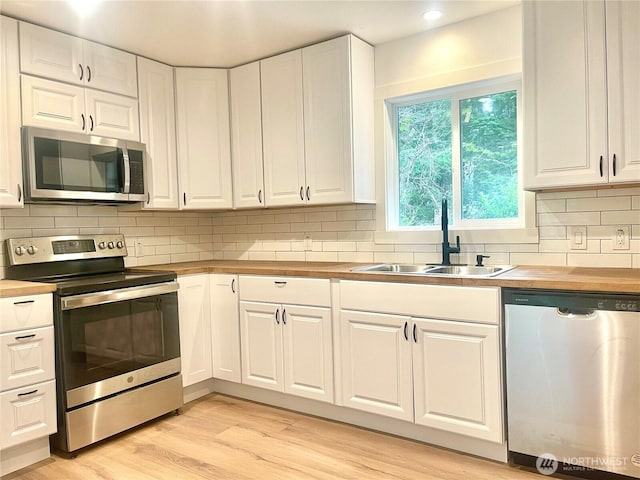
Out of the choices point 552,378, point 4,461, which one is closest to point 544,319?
point 552,378

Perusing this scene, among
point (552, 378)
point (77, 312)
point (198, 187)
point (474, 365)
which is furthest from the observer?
point (198, 187)

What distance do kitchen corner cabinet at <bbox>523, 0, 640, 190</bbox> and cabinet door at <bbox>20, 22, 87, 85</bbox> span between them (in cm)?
252

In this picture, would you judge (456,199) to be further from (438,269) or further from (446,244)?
(438,269)

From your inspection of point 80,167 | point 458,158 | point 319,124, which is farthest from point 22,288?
point 458,158

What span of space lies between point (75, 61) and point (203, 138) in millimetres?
943

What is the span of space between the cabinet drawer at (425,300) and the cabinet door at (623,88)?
31.7 inches

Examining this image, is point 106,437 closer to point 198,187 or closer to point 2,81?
point 198,187

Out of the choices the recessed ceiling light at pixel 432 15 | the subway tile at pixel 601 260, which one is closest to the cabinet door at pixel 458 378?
the subway tile at pixel 601 260

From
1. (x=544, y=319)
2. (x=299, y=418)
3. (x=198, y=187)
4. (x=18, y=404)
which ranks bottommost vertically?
(x=299, y=418)

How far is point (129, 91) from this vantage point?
10.3ft

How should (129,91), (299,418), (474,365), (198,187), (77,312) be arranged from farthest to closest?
(198,187) → (129,91) → (299,418) → (77,312) → (474,365)

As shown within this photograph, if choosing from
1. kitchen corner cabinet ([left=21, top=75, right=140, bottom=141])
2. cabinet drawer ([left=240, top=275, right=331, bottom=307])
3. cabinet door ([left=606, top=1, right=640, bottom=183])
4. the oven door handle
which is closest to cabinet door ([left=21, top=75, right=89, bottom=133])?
kitchen corner cabinet ([left=21, top=75, right=140, bottom=141])

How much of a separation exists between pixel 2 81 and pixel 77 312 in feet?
4.22

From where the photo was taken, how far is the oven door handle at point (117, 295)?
2447mm
